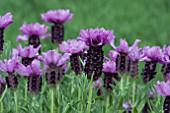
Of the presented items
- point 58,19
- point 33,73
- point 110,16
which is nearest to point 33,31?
point 58,19

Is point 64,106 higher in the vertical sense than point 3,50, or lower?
lower

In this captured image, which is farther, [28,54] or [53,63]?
[28,54]

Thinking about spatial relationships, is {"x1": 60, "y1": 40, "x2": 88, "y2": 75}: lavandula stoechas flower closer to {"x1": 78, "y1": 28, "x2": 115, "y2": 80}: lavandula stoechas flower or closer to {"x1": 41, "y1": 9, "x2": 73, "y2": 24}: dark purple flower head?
{"x1": 78, "y1": 28, "x2": 115, "y2": 80}: lavandula stoechas flower

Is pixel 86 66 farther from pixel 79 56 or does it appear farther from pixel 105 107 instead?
pixel 105 107

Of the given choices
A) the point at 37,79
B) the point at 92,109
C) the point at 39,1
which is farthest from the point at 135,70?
the point at 39,1

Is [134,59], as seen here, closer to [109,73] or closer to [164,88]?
[109,73]
